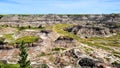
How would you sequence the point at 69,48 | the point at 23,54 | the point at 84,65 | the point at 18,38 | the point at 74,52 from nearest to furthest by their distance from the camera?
1. the point at 23,54
2. the point at 84,65
3. the point at 74,52
4. the point at 69,48
5. the point at 18,38

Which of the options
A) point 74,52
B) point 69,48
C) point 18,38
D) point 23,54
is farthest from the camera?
point 18,38

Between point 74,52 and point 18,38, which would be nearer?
point 74,52

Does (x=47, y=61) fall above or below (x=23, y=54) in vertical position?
below

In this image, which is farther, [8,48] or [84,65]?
[8,48]

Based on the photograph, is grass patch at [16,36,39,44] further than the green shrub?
No

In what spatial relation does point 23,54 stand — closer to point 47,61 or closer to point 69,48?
point 47,61

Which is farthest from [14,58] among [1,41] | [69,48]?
[69,48]

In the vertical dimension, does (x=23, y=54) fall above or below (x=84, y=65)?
above

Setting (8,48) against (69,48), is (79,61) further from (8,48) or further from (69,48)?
(8,48)

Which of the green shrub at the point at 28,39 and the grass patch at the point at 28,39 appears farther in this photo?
the green shrub at the point at 28,39
